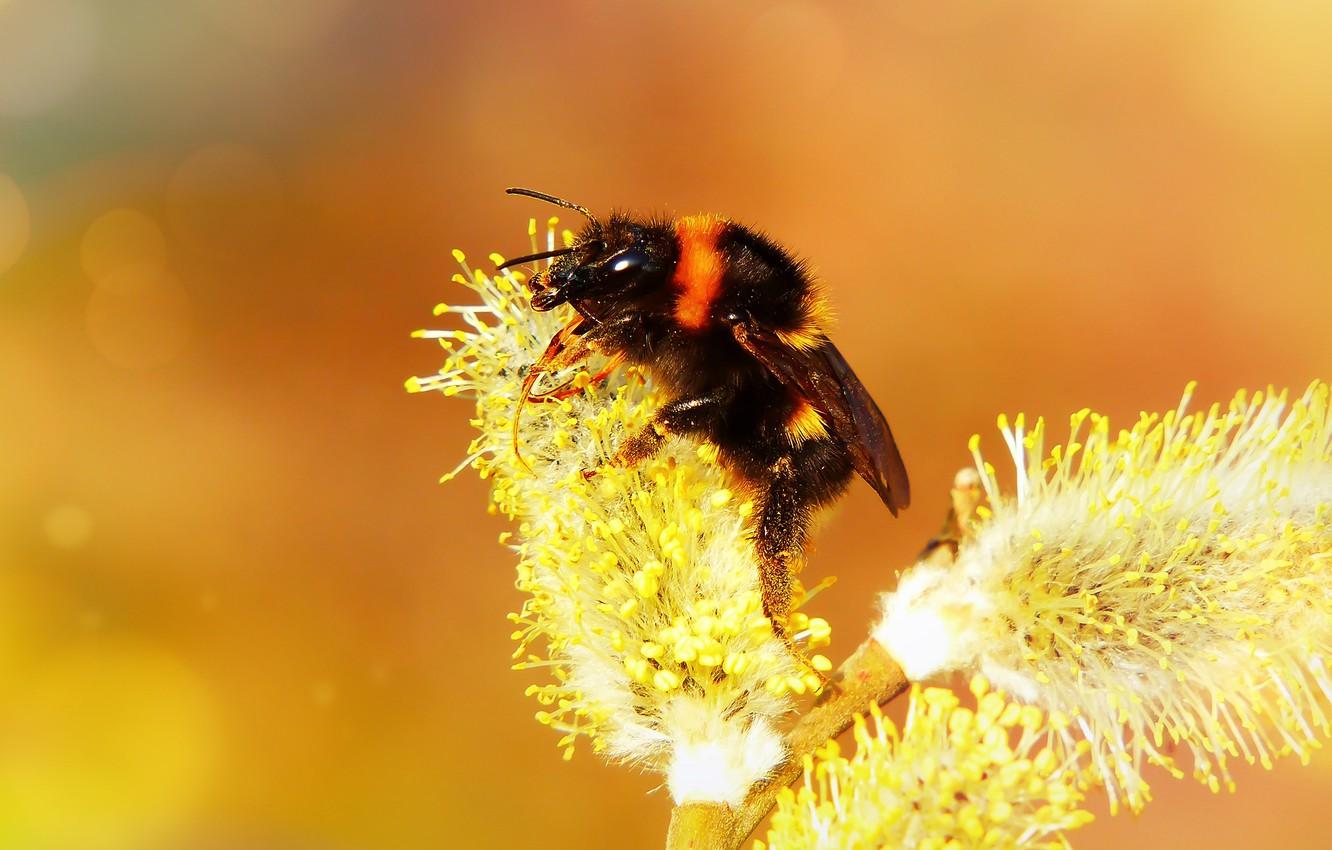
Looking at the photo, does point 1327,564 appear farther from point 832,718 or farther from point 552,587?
point 552,587

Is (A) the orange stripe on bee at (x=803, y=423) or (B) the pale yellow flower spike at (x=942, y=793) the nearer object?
(B) the pale yellow flower spike at (x=942, y=793)

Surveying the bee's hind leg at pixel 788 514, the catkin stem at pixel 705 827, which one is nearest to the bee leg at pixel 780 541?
the bee's hind leg at pixel 788 514

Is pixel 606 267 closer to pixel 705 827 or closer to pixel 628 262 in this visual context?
pixel 628 262

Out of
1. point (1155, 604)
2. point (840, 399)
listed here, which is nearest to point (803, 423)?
point (840, 399)

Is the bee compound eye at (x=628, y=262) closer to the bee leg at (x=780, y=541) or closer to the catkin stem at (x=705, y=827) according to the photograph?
the bee leg at (x=780, y=541)

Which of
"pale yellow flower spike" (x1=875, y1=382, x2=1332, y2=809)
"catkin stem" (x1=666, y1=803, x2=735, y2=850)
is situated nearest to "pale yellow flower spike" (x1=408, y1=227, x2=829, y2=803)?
"catkin stem" (x1=666, y1=803, x2=735, y2=850)

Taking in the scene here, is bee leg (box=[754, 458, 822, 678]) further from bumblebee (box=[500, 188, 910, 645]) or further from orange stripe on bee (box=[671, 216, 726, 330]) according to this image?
orange stripe on bee (box=[671, 216, 726, 330])
